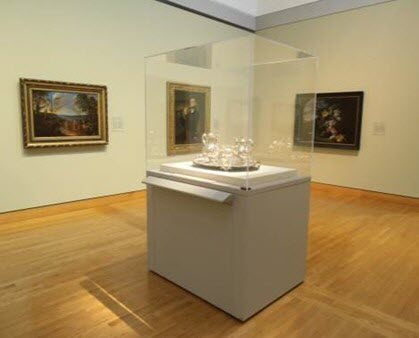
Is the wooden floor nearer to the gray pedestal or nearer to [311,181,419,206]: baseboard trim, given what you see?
the gray pedestal

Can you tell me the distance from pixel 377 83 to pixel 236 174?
4.54m

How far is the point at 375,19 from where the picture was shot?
18.5ft

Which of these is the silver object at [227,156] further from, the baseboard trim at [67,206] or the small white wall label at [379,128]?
the small white wall label at [379,128]

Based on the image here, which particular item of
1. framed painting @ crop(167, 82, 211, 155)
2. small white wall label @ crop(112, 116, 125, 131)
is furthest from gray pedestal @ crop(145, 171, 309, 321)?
small white wall label @ crop(112, 116, 125, 131)

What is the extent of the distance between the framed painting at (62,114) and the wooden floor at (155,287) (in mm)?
1071

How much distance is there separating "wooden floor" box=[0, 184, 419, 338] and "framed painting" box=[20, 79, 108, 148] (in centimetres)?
107

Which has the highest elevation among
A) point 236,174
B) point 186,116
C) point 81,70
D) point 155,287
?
point 81,70

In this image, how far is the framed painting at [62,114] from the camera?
14.1ft

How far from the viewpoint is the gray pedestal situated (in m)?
2.21

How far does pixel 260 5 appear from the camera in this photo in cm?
734

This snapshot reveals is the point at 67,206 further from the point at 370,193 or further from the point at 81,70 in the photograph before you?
A: the point at 370,193

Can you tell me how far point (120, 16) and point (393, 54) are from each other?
4412mm

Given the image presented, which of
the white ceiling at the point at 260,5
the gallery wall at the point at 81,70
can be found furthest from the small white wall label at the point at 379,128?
the gallery wall at the point at 81,70

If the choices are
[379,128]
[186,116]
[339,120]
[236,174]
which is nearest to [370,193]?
[379,128]
